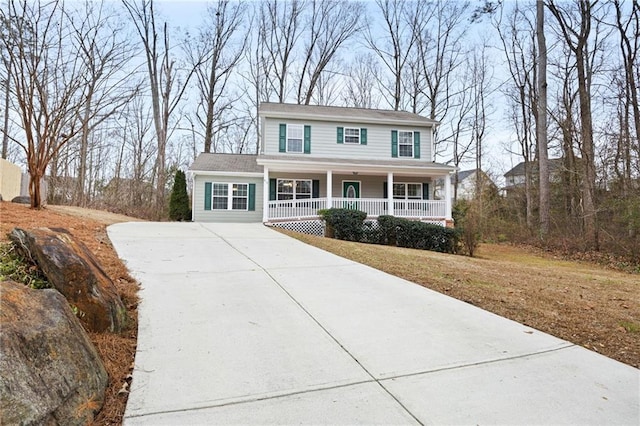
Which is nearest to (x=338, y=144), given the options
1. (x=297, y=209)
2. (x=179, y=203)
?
(x=297, y=209)

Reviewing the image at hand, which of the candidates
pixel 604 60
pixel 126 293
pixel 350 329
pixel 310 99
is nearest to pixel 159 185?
pixel 310 99

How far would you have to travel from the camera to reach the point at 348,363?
2.77 meters

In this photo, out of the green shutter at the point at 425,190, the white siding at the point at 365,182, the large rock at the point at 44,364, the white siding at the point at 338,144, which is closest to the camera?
the large rock at the point at 44,364

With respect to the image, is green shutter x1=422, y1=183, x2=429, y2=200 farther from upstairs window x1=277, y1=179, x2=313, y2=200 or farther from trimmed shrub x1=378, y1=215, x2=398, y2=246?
upstairs window x1=277, y1=179, x2=313, y2=200

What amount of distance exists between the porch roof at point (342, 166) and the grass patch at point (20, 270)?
10.8 meters

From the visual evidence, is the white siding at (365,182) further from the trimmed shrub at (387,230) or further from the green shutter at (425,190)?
the trimmed shrub at (387,230)

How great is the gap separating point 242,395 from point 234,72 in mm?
25437

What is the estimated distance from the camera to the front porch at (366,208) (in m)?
14.0

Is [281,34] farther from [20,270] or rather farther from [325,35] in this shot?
[20,270]

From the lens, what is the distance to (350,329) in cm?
346

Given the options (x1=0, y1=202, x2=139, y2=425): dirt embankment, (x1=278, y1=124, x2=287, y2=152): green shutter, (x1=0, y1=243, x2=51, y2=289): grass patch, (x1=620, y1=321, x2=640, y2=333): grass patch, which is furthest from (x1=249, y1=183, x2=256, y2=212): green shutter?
(x1=620, y1=321, x2=640, y2=333): grass patch

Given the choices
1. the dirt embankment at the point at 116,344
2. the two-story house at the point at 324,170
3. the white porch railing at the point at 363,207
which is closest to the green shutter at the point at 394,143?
the two-story house at the point at 324,170

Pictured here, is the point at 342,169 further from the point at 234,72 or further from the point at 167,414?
the point at 234,72

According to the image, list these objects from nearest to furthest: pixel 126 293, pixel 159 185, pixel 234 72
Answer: pixel 126 293, pixel 159 185, pixel 234 72
